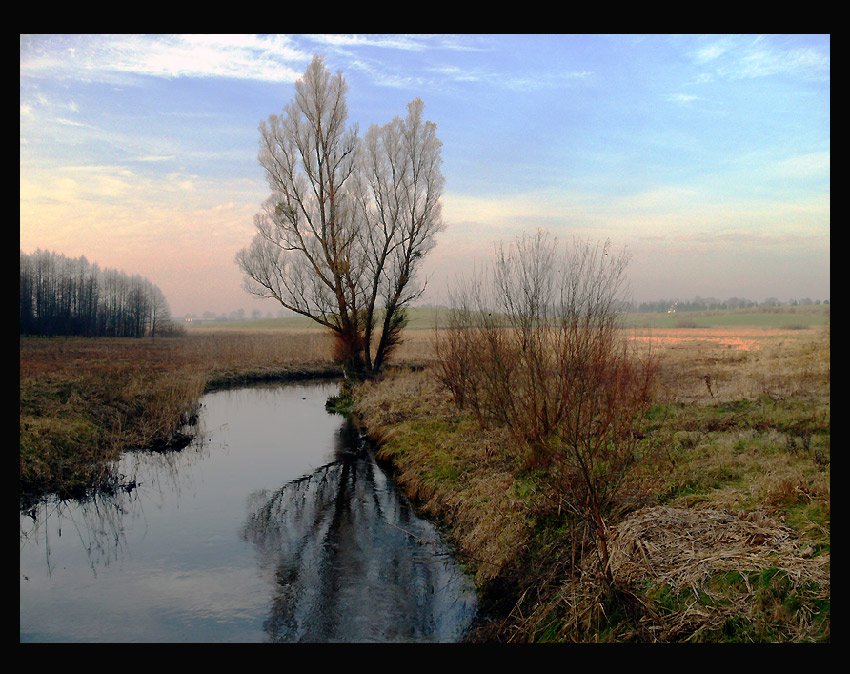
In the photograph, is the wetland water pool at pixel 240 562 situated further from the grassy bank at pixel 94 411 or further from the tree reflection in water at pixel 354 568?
the grassy bank at pixel 94 411

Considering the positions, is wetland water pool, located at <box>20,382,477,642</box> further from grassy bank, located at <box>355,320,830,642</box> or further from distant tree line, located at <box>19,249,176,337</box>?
distant tree line, located at <box>19,249,176,337</box>

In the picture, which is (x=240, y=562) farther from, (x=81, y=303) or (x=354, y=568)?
(x=81, y=303)

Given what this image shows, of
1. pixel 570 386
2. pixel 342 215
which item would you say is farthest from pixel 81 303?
pixel 570 386

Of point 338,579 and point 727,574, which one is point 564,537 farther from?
point 338,579

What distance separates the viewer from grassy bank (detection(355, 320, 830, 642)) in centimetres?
388

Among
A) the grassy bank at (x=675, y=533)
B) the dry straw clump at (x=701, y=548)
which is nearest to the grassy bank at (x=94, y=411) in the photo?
the grassy bank at (x=675, y=533)

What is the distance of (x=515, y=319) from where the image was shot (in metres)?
7.43

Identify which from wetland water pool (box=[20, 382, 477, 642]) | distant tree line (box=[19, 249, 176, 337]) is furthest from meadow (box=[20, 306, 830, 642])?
distant tree line (box=[19, 249, 176, 337])

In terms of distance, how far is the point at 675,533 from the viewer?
4.92 metres

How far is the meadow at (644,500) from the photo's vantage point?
13.2 feet

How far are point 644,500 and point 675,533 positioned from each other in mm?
615

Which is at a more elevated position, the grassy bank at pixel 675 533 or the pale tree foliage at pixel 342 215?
the pale tree foliage at pixel 342 215

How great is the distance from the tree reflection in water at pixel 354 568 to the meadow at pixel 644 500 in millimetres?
356
